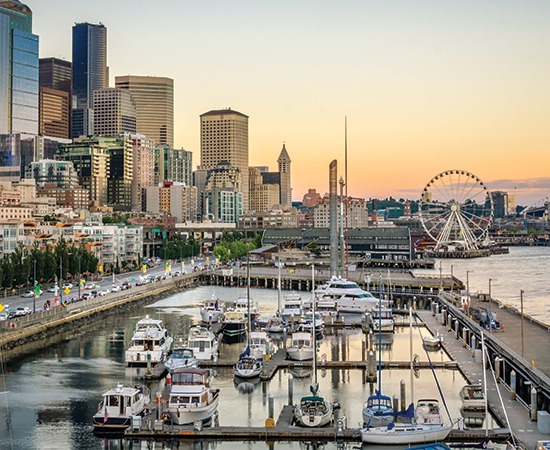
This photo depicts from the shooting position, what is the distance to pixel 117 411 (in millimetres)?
38375

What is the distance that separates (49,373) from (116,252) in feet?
275

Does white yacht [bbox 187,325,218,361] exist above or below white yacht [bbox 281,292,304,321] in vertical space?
below

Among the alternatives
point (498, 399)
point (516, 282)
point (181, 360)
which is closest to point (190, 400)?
point (181, 360)

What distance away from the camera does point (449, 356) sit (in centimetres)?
5466

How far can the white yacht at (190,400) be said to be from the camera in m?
38.0

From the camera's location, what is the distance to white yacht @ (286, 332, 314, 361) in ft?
176

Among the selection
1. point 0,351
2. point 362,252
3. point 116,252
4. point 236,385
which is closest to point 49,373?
point 0,351

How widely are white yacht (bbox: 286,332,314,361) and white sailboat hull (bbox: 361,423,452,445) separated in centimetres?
1855

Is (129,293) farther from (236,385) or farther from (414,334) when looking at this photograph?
(236,385)

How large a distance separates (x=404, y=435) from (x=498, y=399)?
8.92 meters

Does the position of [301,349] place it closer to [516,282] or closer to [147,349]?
[147,349]

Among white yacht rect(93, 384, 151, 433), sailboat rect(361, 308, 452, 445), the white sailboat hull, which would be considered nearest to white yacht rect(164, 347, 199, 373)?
white yacht rect(93, 384, 151, 433)

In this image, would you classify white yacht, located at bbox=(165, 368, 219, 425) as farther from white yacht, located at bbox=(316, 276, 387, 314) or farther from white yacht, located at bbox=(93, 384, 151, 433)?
white yacht, located at bbox=(316, 276, 387, 314)

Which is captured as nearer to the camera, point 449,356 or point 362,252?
point 449,356
